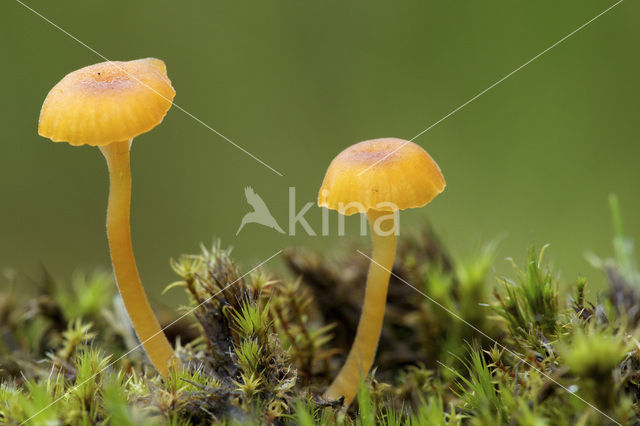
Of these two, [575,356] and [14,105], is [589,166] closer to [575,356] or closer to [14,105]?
[575,356]

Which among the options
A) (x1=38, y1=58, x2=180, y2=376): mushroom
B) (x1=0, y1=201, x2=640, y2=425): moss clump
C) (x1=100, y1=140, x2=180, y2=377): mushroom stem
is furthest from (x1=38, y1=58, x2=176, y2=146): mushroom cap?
(x1=0, y1=201, x2=640, y2=425): moss clump

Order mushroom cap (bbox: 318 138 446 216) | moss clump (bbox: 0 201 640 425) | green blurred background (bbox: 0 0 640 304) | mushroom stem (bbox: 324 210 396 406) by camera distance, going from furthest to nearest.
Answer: green blurred background (bbox: 0 0 640 304)
mushroom stem (bbox: 324 210 396 406)
mushroom cap (bbox: 318 138 446 216)
moss clump (bbox: 0 201 640 425)

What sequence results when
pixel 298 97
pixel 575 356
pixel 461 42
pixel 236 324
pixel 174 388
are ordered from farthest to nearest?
pixel 298 97 < pixel 461 42 < pixel 236 324 < pixel 174 388 < pixel 575 356

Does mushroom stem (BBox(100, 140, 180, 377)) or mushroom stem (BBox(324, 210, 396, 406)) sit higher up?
mushroom stem (BBox(100, 140, 180, 377))

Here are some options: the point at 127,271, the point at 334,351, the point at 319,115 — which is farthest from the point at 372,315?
the point at 319,115

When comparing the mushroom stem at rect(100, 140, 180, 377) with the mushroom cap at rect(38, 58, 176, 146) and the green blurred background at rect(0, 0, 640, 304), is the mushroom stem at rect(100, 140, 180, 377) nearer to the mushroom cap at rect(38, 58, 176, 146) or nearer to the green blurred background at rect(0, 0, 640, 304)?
the mushroom cap at rect(38, 58, 176, 146)

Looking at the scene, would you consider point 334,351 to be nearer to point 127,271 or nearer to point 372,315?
point 372,315

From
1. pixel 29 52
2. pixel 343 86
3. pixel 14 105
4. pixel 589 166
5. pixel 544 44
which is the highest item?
pixel 29 52

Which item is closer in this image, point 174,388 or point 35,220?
point 174,388

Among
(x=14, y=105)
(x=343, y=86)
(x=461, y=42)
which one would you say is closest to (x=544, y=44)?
(x=461, y=42)
